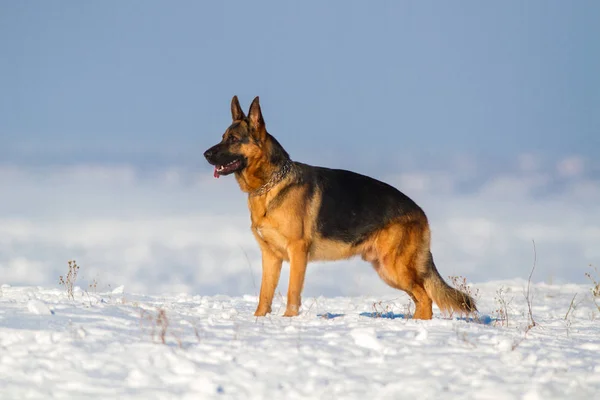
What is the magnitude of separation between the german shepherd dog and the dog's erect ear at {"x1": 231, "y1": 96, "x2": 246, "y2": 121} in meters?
0.01

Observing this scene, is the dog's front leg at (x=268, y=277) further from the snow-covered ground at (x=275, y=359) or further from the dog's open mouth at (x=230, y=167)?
the snow-covered ground at (x=275, y=359)

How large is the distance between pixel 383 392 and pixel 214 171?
4.99 meters

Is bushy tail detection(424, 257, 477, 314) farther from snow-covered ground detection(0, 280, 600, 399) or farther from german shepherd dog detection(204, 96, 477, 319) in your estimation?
snow-covered ground detection(0, 280, 600, 399)

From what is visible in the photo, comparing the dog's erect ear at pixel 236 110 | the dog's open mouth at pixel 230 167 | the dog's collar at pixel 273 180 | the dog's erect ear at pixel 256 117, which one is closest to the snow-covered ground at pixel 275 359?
the dog's collar at pixel 273 180

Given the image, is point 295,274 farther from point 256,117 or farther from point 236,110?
point 236,110

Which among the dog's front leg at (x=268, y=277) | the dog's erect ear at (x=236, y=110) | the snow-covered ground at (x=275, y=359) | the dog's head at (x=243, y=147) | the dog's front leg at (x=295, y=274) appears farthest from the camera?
the dog's front leg at (x=268, y=277)

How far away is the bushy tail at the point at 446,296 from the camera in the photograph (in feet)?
32.8

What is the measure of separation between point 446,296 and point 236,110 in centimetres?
411

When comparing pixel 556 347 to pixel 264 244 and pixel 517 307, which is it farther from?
pixel 517 307

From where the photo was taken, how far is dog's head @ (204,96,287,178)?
30.1 ft

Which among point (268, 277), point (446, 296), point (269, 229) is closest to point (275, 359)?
point (269, 229)

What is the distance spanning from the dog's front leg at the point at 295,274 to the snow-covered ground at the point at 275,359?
1.04 m

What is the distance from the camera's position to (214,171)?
9352mm

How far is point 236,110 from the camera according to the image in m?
9.45
